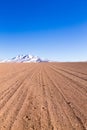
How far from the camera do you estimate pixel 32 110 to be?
7.27 m

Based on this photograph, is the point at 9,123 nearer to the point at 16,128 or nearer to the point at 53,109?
the point at 16,128

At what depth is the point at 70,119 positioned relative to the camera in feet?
20.4

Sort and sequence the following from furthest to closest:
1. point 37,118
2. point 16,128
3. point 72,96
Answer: point 72,96, point 37,118, point 16,128

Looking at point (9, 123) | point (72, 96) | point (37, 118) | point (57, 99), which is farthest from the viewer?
point (72, 96)

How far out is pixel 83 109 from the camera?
730cm

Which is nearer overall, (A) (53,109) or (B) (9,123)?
(B) (9,123)

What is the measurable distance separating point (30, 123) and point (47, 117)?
29.9 inches

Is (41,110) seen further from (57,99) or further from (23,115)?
(57,99)

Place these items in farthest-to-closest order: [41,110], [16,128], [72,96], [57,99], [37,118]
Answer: [72,96], [57,99], [41,110], [37,118], [16,128]

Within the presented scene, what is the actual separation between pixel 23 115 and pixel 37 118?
0.57m

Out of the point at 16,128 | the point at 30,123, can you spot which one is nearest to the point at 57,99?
the point at 30,123

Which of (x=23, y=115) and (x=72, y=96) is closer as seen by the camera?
(x=23, y=115)

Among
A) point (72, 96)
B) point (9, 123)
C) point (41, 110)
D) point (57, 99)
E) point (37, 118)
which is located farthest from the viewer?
point (72, 96)

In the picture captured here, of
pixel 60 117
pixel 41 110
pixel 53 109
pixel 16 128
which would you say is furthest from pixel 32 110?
pixel 16 128
